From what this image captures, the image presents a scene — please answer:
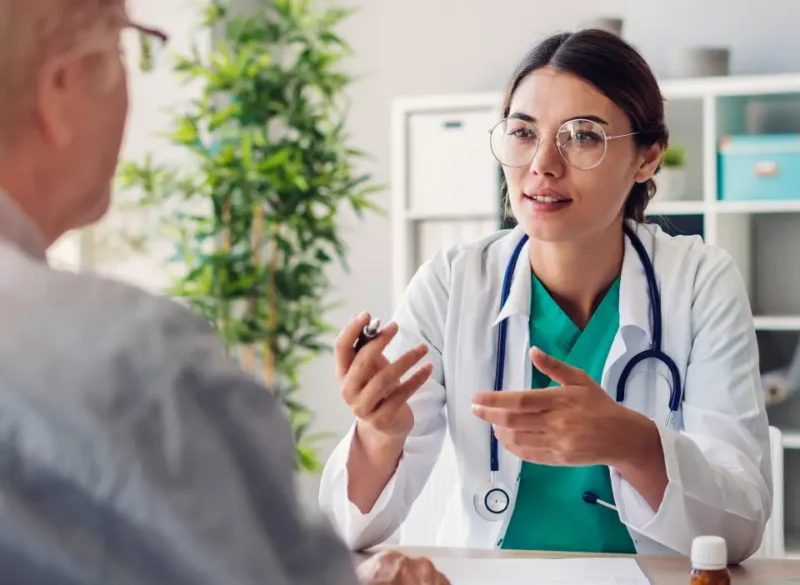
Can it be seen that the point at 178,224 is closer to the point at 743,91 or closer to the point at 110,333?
the point at 743,91

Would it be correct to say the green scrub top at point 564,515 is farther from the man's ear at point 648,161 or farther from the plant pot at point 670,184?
the plant pot at point 670,184

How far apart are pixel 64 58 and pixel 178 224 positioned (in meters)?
2.86

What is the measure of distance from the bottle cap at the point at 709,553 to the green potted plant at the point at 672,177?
243 centimetres

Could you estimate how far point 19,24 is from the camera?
0.49 meters

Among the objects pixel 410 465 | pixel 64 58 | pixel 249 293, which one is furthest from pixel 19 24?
pixel 249 293

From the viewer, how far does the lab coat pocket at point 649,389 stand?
1549mm

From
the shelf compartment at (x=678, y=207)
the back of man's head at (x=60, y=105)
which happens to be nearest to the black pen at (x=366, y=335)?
the back of man's head at (x=60, y=105)

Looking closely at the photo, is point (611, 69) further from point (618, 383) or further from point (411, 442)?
point (411, 442)

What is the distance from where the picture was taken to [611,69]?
1.58 metres

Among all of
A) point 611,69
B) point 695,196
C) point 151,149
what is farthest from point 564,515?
point 151,149

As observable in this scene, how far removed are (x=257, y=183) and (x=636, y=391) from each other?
6.16 ft


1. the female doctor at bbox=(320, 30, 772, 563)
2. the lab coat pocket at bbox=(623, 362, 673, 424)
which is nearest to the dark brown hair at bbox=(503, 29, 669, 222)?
the female doctor at bbox=(320, 30, 772, 563)

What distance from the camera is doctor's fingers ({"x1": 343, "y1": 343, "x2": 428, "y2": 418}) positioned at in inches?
51.4

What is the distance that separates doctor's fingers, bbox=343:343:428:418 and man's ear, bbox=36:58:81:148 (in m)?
0.82
